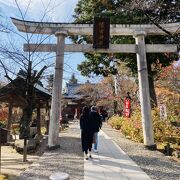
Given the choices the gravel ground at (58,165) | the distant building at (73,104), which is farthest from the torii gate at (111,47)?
the distant building at (73,104)

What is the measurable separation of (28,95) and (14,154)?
9.54 feet

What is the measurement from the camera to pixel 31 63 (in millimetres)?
12828

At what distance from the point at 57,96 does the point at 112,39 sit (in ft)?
25.9

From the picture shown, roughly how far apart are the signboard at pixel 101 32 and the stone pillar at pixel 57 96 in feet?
4.68

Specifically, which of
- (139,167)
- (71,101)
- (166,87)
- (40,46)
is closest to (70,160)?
(139,167)

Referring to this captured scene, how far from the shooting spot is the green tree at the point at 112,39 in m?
18.0

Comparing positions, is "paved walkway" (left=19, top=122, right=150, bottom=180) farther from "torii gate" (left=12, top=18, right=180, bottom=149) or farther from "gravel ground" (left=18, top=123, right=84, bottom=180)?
"torii gate" (left=12, top=18, right=180, bottom=149)

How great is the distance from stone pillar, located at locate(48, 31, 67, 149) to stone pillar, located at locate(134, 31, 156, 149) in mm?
3525

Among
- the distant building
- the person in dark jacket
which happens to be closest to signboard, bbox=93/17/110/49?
the person in dark jacket

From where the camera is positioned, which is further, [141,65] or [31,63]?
[141,65]

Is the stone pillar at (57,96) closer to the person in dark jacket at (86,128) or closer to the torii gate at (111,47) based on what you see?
the torii gate at (111,47)

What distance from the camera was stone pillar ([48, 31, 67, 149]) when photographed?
13250 millimetres

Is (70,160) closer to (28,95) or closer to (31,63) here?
(28,95)

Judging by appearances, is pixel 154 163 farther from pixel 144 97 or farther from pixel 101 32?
pixel 101 32
